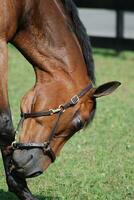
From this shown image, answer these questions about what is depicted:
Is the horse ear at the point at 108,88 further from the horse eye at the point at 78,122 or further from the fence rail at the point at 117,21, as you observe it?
the fence rail at the point at 117,21

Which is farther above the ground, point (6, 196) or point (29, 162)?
point (29, 162)

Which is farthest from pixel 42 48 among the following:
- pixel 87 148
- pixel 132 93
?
pixel 132 93

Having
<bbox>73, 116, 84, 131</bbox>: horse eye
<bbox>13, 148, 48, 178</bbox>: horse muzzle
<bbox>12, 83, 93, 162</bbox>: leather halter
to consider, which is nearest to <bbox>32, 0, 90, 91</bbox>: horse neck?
<bbox>12, 83, 93, 162</bbox>: leather halter

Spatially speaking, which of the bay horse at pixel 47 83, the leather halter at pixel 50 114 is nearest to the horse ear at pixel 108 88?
the bay horse at pixel 47 83

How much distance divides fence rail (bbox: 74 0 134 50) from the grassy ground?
21.7 ft

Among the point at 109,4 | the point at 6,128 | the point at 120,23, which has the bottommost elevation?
the point at 120,23

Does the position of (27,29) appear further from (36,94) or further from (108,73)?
(108,73)

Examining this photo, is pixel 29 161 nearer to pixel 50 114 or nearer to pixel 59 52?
pixel 50 114

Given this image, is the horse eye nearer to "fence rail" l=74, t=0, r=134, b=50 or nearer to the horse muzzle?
the horse muzzle

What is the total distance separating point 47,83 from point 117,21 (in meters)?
13.4

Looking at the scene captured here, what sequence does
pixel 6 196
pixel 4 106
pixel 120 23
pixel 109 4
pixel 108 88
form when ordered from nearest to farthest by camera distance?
pixel 108 88
pixel 4 106
pixel 6 196
pixel 120 23
pixel 109 4

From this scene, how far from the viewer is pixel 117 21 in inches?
686

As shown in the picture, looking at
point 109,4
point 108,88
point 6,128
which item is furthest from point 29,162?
point 109,4

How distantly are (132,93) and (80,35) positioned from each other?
703 centimetres
